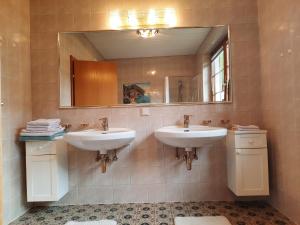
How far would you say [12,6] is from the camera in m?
2.13

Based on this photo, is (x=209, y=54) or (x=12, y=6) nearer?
(x=12, y=6)

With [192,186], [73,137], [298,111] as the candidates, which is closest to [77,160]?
[73,137]

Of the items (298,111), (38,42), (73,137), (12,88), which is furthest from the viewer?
(38,42)

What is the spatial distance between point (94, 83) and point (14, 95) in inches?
28.8

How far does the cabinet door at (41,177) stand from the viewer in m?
2.10

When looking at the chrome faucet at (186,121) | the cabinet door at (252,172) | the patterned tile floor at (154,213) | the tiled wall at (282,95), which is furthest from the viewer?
the chrome faucet at (186,121)

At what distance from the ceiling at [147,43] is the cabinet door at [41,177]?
1.16 metres

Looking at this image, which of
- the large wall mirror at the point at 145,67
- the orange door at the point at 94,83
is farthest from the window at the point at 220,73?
the orange door at the point at 94,83

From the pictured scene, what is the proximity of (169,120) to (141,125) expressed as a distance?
291 mm

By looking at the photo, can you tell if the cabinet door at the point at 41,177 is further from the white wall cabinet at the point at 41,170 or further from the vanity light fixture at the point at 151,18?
the vanity light fixture at the point at 151,18

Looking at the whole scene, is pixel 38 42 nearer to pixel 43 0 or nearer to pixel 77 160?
pixel 43 0

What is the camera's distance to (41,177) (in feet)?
6.91

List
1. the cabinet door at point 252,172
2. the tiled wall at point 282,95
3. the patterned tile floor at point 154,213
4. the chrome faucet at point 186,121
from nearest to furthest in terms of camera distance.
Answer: the tiled wall at point 282,95 < the patterned tile floor at point 154,213 < the cabinet door at point 252,172 < the chrome faucet at point 186,121

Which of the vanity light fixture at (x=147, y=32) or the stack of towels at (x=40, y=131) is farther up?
the vanity light fixture at (x=147, y=32)
